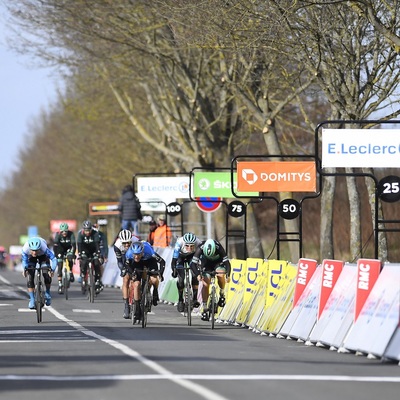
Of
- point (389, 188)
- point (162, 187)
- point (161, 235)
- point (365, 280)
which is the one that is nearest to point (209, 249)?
point (389, 188)

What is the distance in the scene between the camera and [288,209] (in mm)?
26625

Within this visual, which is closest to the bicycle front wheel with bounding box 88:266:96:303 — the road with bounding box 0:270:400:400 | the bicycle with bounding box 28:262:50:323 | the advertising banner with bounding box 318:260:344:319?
the bicycle with bounding box 28:262:50:323

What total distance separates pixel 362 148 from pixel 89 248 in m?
11.1

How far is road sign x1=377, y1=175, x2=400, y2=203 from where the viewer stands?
75.6 ft

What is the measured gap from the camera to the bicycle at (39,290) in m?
24.7

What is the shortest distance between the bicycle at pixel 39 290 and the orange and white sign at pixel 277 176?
12.8 feet

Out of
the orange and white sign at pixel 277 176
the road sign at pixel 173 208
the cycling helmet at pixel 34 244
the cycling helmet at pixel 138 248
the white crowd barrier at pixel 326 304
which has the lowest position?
the white crowd barrier at pixel 326 304

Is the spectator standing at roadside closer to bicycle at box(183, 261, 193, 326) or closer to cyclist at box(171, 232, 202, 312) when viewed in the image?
cyclist at box(171, 232, 202, 312)

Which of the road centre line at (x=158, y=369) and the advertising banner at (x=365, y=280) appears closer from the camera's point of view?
the road centre line at (x=158, y=369)

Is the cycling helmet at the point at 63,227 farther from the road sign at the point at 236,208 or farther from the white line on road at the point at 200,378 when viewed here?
the white line on road at the point at 200,378

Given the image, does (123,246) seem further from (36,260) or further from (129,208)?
(129,208)

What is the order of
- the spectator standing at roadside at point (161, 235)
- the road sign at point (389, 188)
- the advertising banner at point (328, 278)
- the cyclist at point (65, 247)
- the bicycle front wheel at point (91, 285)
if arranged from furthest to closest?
the spectator standing at roadside at point (161, 235) < the cyclist at point (65, 247) < the bicycle front wheel at point (91, 285) < the road sign at point (389, 188) < the advertising banner at point (328, 278)

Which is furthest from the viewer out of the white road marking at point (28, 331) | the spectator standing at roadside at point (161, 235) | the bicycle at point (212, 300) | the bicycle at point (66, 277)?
the spectator standing at roadside at point (161, 235)

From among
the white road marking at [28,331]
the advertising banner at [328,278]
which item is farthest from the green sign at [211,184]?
the advertising banner at [328,278]
